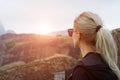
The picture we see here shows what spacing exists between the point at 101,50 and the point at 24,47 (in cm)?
625

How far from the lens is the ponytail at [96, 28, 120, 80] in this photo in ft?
3.45

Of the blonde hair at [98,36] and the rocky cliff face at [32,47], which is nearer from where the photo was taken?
the blonde hair at [98,36]

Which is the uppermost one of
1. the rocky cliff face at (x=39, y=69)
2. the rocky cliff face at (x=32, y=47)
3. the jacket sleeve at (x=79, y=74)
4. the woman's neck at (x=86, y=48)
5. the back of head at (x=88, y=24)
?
the back of head at (x=88, y=24)

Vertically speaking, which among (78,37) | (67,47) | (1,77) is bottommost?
(1,77)

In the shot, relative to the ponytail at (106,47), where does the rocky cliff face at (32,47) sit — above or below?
below

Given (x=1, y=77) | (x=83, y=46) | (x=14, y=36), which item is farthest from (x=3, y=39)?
(x=83, y=46)

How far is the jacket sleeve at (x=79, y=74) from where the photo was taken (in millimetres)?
975

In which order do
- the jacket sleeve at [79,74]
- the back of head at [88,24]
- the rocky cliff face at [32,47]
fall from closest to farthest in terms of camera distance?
the jacket sleeve at [79,74] → the back of head at [88,24] → the rocky cliff face at [32,47]

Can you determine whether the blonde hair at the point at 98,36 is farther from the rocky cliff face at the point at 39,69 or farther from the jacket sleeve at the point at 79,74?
the rocky cliff face at the point at 39,69

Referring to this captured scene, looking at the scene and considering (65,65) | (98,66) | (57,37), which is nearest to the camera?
(98,66)

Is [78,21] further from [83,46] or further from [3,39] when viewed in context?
[3,39]

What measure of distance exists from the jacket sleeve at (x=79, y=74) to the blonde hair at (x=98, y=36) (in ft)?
0.40

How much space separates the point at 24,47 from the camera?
23.7ft

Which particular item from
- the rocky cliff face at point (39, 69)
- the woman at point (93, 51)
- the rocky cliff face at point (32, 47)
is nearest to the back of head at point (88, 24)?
the woman at point (93, 51)
